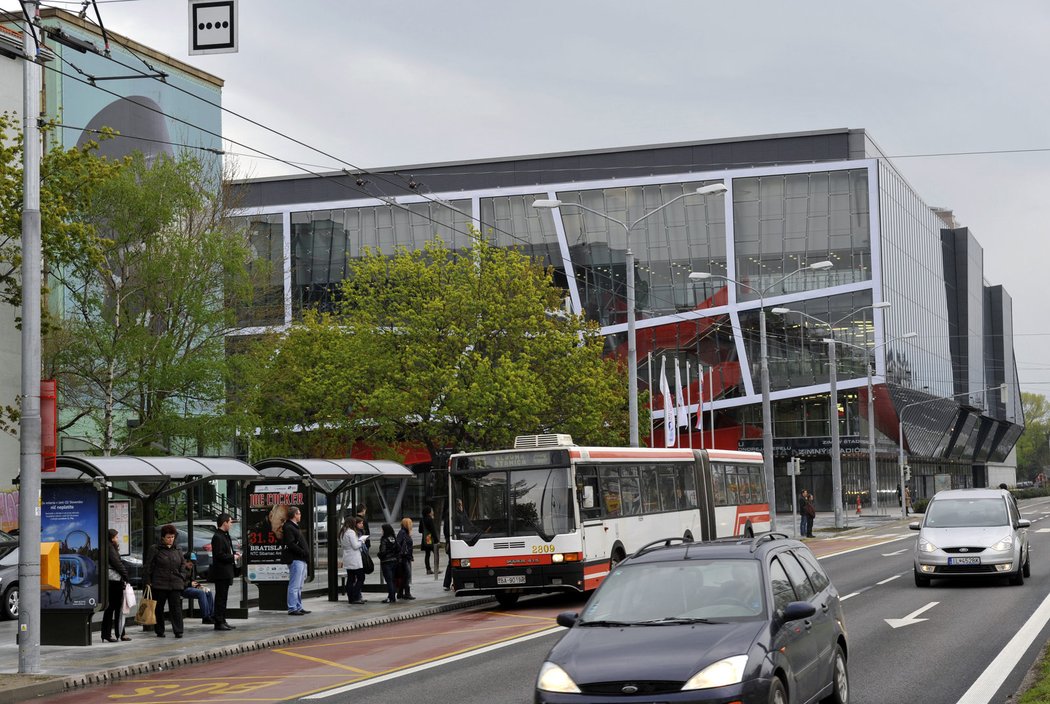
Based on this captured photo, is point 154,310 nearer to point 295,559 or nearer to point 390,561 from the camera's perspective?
point 390,561

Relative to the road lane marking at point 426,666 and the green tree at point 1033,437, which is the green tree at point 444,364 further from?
the green tree at point 1033,437

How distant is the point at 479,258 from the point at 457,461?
70.4 feet

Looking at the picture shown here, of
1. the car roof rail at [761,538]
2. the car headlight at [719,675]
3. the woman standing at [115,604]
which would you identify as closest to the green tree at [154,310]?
the woman standing at [115,604]

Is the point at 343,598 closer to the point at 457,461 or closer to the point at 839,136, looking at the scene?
the point at 457,461

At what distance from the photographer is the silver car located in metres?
23.5

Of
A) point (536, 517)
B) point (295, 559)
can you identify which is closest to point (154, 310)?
point (295, 559)

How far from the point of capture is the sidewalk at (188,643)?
49.9ft

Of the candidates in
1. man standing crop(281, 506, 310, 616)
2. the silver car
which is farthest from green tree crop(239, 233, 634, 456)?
the silver car

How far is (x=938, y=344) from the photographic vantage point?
95812mm

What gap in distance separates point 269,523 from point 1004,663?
13.7m

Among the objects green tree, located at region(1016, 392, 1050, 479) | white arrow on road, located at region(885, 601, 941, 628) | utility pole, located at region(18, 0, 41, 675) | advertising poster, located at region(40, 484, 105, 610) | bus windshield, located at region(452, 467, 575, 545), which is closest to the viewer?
utility pole, located at region(18, 0, 41, 675)

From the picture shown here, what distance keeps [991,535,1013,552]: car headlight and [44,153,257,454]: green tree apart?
18.4m

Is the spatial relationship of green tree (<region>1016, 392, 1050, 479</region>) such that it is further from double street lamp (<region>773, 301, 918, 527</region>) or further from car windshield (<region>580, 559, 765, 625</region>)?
car windshield (<region>580, 559, 765, 625</region>)

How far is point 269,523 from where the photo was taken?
2359cm
